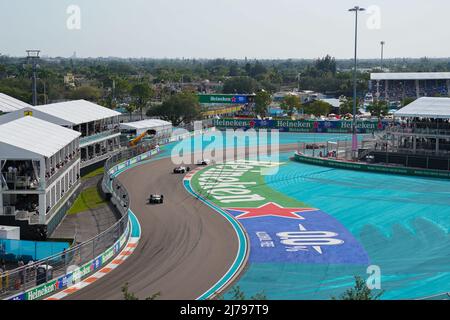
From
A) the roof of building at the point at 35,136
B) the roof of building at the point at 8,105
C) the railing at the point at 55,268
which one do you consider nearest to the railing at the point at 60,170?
the roof of building at the point at 35,136

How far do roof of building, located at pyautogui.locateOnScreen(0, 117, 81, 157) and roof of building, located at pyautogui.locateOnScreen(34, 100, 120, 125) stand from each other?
28.3ft

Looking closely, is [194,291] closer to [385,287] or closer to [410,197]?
[385,287]

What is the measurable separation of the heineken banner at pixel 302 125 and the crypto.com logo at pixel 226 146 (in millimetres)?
1946

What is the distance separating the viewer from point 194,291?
2397cm

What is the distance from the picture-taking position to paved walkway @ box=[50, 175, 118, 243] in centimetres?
3274

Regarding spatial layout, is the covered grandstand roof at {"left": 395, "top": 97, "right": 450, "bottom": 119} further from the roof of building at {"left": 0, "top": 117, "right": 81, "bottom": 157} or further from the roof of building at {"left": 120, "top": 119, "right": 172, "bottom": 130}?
the roof of building at {"left": 0, "top": 117, "right": 81, "bottom": 157}

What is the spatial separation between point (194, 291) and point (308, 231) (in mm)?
11877

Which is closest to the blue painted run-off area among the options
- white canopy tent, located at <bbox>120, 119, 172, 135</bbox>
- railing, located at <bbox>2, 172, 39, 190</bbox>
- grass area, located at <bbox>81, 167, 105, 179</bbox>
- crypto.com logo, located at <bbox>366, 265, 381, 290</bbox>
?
railing, located at <bbox>2, 172, 39, 190</bbox>

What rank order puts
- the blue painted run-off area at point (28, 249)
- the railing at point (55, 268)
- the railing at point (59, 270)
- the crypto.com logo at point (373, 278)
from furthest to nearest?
the blue painted run-off area at point (28, 249), the crypto.com logo at point (373, 278), the railing at point (55, 268), the railing at point (59, 270)

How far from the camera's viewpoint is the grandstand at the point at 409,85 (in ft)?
462

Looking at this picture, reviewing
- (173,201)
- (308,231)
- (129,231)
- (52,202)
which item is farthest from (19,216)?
(308,231)

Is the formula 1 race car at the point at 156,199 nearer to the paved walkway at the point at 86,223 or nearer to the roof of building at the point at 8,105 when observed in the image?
the paved walkway at the point at 86,223

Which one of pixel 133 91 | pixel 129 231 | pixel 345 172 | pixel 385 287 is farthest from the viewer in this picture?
pixel 133 91

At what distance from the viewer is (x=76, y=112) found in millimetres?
55750
